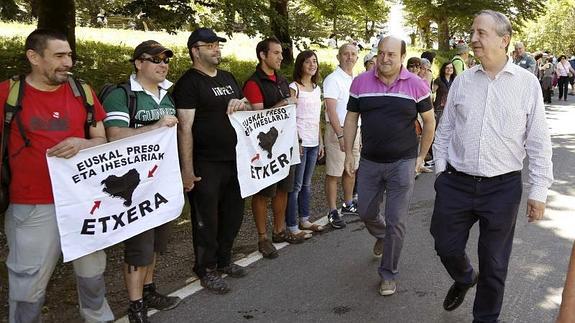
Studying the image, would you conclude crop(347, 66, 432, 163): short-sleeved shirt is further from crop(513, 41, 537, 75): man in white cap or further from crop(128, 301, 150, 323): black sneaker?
crop(513, 41, 537, 75): man in white cap

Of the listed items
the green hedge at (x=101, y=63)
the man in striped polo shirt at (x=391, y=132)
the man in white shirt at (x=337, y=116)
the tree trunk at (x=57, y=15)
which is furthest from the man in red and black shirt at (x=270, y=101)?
the tree trunk at (x=57, y=15)

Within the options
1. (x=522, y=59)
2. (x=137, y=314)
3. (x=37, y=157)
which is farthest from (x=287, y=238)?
(x=522, y=59)

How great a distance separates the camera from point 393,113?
4.55 metres

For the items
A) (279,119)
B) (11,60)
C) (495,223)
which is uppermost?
(11,60)

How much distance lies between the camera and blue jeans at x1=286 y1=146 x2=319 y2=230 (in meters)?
5.98

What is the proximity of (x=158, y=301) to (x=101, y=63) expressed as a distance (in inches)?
363

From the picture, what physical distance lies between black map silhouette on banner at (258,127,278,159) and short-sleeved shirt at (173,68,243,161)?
52 centimetres

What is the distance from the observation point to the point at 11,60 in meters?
10.9

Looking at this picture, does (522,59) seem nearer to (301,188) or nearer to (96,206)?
(301,188)

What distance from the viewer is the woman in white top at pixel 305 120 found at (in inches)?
232

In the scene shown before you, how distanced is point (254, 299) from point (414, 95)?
213 centimetres

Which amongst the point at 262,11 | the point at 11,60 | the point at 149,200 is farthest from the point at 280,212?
the point at 11,60

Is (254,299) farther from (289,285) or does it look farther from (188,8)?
(188,8)

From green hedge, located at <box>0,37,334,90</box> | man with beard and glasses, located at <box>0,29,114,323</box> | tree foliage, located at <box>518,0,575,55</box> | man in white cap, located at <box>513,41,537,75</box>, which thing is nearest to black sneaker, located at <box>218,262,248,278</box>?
man with beard and glasses, located at <box>0,29,114,323</box>
